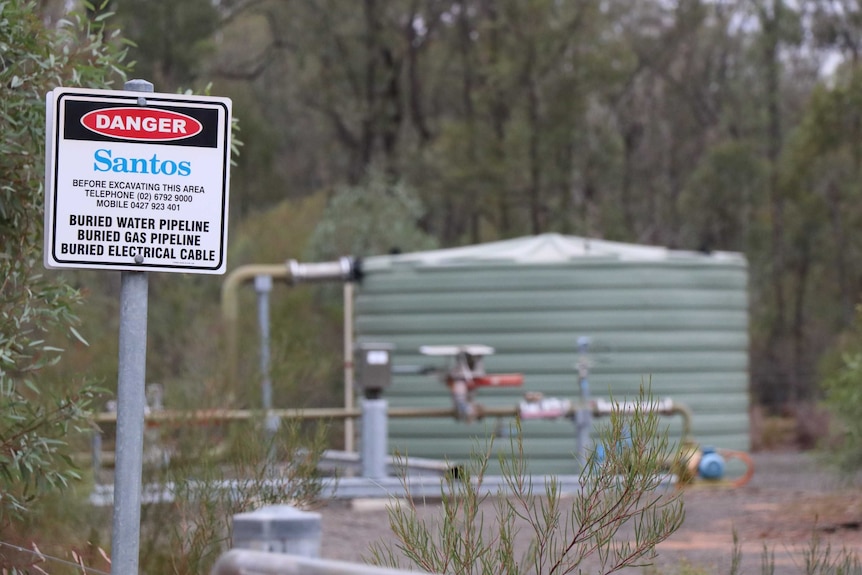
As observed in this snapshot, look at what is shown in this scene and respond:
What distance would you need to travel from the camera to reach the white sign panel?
3396 mm

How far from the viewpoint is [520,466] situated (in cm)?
387

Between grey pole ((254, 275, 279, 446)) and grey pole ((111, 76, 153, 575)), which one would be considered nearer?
grey pole ((111, 76, 153, 575))

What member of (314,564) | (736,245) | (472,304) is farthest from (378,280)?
(736,245)

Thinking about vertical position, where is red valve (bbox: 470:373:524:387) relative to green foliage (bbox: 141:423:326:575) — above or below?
above

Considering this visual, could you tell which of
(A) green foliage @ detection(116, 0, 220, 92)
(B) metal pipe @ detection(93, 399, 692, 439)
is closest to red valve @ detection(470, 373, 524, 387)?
(B) metal pipe @ detection(93, 399, 692, 439)

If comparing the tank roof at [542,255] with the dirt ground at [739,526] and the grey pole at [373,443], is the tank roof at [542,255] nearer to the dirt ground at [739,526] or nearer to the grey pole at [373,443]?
the dirt ground at [739,526]

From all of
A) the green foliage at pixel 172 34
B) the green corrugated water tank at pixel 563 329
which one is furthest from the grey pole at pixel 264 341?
the green foliage at pixel 172 34

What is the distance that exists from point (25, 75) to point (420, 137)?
27.4 m

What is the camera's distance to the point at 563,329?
13.5 meters

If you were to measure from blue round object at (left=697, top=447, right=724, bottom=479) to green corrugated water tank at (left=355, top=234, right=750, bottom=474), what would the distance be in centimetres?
121

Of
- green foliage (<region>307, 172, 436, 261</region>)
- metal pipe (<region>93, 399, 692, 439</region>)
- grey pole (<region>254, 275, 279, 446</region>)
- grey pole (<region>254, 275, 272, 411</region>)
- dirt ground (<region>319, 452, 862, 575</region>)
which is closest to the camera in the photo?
dirt ground (<region>319, 452, 862, 575</region>)

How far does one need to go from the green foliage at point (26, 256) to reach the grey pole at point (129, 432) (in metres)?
1.23

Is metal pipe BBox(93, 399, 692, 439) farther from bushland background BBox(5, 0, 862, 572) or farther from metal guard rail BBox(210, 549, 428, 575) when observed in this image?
bushland background BBox(5, 0, 862, 572)

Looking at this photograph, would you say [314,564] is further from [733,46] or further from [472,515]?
[733,46]
